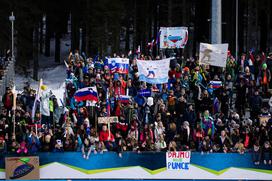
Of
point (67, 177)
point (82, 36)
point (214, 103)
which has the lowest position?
point (67, 177)

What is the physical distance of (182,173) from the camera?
30969mm

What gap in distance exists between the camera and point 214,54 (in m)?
35.3

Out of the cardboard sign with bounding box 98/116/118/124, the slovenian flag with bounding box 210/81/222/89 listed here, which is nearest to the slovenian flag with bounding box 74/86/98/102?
the cardboard sign with bounding box 98/116/118/124

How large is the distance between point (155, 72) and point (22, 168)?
5.97 m

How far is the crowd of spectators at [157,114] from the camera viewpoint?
30.9 m

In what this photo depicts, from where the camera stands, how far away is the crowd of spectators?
1217 inches

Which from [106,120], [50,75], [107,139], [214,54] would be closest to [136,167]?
[107,139]

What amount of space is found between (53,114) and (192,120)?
461cm

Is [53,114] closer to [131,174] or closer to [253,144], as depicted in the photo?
[131,174]

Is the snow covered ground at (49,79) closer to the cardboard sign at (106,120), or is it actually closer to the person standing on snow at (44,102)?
the person standing on snow at (44,102)

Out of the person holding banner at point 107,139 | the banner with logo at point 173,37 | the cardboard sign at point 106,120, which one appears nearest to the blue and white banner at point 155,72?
the cardboard sign at point 106,120

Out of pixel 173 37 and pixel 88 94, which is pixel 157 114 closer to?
pixel 88 94

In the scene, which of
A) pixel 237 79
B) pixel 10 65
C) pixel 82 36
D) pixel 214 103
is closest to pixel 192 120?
pixel 214 103

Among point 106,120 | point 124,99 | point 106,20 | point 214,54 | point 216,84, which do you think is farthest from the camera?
point 106,20
